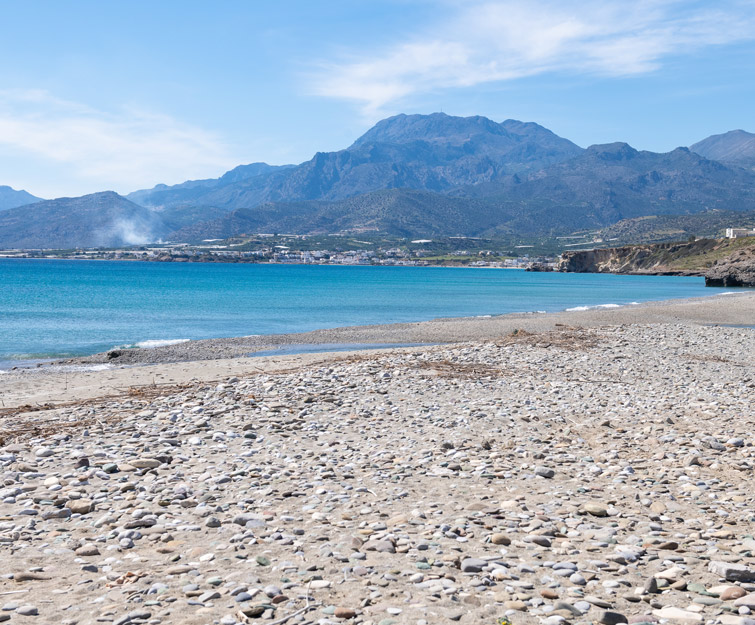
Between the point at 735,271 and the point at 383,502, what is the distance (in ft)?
396

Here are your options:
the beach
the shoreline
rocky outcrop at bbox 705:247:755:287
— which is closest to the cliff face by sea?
rocky outcrop at bbox 705:247:755:287

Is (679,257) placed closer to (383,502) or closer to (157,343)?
(157,343)

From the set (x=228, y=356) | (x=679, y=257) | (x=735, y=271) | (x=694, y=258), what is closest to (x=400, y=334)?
(x=228, y=356)

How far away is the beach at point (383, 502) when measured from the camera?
591cm

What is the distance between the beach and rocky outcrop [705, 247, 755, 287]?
349ft

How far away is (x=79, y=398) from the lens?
1797cm

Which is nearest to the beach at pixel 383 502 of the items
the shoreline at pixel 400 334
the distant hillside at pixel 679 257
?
the shoreline at pixel 400 334

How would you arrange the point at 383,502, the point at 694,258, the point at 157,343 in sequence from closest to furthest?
the point at 383,502 → the point at 157,343 → the point at 694,258

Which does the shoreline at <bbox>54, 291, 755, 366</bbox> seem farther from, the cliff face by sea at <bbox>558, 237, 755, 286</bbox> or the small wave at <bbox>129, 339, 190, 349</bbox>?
the cliff face by sea at <bbox>558, 237, 755, 286</bbox>

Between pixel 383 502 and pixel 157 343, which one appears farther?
pixel 157 343

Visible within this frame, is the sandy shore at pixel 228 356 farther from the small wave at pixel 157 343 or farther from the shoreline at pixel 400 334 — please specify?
the small wave at pixel 157 343

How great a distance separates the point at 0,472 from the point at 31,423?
395 cm

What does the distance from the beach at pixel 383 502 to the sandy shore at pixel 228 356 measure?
231cm

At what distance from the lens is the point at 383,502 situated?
865 centimetres
